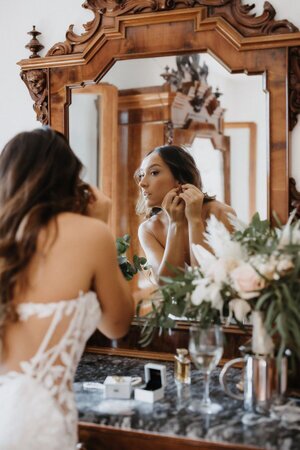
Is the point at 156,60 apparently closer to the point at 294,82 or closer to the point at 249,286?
the point at 294,82

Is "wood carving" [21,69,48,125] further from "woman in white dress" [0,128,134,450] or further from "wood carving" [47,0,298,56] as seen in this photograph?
"woman in white dress" [0,128,134,450]

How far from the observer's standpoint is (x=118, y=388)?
5.72ft

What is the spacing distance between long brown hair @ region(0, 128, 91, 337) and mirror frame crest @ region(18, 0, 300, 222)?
0.63 metres

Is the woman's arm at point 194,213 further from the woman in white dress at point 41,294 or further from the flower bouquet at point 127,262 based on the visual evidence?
the woman in white dress at point 41,294

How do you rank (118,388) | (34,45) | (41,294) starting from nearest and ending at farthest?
(41,294) < (118,388) < (34,45)

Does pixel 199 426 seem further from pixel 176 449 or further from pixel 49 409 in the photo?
pixel 49 409

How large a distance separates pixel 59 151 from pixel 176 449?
0.79 m

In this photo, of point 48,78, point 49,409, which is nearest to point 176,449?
point 49,409

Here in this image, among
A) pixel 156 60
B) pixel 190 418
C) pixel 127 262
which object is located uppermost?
pixel 156 60

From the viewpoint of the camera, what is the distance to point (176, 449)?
4.94ft

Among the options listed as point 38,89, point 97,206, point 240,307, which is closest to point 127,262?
point 97,206

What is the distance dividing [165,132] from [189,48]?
28 cm

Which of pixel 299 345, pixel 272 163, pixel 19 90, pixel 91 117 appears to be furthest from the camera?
pixel 19 90

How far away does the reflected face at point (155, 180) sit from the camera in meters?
2.10
